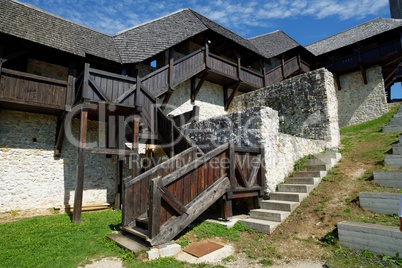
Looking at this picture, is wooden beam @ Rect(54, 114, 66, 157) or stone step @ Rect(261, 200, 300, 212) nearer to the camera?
stone step @ Rect(261, 200, 300, 212)

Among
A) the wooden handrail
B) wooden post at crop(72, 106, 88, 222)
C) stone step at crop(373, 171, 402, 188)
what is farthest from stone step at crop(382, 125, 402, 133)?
the wooden handrail

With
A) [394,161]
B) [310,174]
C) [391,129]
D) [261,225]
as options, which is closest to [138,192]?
[261,225]

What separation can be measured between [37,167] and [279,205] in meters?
8.49

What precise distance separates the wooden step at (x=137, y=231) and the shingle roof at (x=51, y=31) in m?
6.95

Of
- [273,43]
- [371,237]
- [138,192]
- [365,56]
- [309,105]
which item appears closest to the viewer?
[371,237]

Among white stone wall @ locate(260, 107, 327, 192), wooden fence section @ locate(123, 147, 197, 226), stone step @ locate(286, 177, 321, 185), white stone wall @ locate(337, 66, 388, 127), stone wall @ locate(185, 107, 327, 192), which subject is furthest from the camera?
white stone wall @ locate(337, 66, 388, 127)

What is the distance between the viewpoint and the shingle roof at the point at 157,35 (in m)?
10.2

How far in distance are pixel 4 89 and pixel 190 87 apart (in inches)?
311

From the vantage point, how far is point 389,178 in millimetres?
4988

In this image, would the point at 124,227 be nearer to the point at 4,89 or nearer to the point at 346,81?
the point at 4,89

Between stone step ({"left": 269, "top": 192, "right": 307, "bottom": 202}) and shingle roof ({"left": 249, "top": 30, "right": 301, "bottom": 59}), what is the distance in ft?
37.4

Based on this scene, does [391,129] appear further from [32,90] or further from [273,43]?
[32,90]

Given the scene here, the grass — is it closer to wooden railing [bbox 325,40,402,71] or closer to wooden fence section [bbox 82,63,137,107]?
wooden fence section [bbox 82,63,137,107]

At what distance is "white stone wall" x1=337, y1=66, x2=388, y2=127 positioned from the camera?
1614cm
